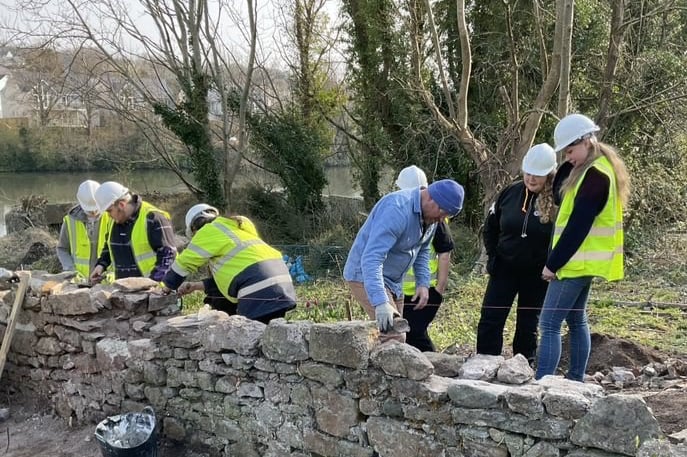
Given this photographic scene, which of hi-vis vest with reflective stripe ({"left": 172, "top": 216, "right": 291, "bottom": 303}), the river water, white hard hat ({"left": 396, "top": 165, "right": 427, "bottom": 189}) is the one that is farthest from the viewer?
the river water

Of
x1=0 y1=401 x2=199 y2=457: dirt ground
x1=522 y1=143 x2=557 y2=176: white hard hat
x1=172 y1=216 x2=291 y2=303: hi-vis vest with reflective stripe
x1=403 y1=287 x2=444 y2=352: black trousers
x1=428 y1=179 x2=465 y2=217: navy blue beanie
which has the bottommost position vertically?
x1=0 y1=401 x2=199 y2=457: dirt ground

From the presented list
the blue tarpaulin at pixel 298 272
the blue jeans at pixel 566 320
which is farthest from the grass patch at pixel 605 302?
the blue jeans at pixel 566 320

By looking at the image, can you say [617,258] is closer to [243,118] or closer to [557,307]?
[557,307]

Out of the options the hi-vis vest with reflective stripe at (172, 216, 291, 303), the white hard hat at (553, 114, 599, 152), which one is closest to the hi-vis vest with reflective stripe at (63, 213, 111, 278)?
the hi-vis vest with reflective stripe at (172, 216, 291, 303)

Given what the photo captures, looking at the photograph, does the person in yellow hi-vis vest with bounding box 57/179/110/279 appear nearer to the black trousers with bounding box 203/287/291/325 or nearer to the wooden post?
the wooden post

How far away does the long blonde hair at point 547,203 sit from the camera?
12.1ft

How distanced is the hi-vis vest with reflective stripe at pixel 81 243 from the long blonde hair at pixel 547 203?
3588 mm

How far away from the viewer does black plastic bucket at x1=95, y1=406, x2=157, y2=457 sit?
3500 millimetres

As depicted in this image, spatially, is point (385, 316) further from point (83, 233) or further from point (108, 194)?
point (83, 233)

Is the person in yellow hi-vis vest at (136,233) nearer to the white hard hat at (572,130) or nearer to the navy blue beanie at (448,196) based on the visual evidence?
the navy blue beanie at (448,196)

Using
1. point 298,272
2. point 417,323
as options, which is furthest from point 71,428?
point 298,272

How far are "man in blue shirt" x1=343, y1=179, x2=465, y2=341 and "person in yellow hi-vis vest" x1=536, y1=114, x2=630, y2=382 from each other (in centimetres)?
61

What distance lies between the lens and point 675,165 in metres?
9.79

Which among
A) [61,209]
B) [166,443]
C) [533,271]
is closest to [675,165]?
[533,271]
